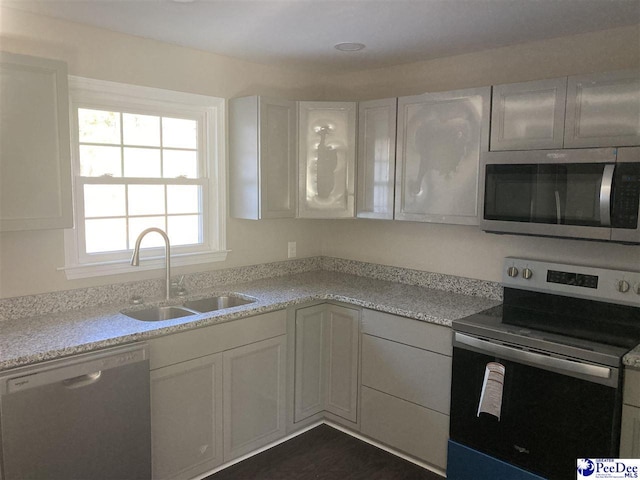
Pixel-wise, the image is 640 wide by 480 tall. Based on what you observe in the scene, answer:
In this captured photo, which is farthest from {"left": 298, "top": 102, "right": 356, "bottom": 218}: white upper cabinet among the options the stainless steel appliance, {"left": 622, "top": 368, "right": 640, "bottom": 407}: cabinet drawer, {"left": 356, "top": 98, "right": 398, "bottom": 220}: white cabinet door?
{"left": 622, "top": 368, "right": 640, "bottom": 407}: cabinet drawer

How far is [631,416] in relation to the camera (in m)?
2.05

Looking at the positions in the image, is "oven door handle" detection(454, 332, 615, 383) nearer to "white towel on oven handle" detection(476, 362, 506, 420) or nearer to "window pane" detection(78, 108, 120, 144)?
"white towel on oven handle" detection(476, 362, 506, 420)

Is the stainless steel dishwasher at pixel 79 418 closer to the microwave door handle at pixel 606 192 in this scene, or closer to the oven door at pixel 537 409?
the oven door at pixel 537 409

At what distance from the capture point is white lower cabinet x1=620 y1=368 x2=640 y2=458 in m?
2.04

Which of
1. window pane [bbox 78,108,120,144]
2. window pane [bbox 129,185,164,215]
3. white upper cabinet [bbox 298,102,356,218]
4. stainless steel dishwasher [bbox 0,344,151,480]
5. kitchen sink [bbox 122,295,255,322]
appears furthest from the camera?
white upper cabinet [bbox 298,102,356,218]

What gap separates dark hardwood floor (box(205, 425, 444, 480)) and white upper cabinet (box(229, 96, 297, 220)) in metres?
1.41

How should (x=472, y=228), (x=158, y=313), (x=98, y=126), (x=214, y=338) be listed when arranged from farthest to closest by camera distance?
(x=472, y=228) → (x=158, y=313) → (x=98, y=126) → (x=214, y=338)

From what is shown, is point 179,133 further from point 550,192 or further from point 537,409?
point 537,409

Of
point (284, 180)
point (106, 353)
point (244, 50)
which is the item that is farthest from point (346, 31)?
point (106, 353)

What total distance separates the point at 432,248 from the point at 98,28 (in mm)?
2331

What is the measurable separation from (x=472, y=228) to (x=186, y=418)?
6.44ft

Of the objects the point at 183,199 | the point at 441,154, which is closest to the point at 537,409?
the point at 441,154

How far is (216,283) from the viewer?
327cm

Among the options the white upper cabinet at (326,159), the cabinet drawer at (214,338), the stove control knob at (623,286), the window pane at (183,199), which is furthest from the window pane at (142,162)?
the stove control knob at (623,286)
